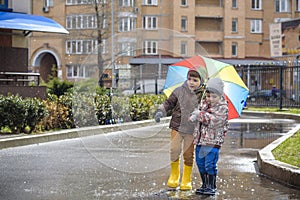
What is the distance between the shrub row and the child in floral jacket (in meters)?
2.85

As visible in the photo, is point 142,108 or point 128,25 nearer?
point 142,108

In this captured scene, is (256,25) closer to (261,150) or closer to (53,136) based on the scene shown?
(53,136)

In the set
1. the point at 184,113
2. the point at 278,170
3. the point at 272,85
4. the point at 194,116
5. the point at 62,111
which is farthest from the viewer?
the point at 272,85

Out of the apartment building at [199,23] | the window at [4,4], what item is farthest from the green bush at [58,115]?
the apartment building at [199,23]

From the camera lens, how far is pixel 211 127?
7.80 m

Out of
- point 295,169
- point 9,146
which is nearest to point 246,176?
point 295,169

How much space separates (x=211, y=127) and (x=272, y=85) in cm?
2836

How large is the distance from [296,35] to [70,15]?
24250 mm

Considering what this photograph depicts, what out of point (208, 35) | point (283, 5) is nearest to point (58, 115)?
point (208, 35)

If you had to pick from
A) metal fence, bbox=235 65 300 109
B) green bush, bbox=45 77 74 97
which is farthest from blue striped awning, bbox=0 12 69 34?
metal fence, bbox=235 65 300 109

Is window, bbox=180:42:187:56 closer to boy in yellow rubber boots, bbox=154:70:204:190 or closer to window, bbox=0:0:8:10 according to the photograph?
boy in yellow rubber boots, bbox=154:70:204:190

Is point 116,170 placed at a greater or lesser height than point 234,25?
lesser

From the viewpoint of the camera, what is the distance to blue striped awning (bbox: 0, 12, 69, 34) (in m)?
21.0

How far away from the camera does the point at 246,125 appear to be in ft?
68.6
